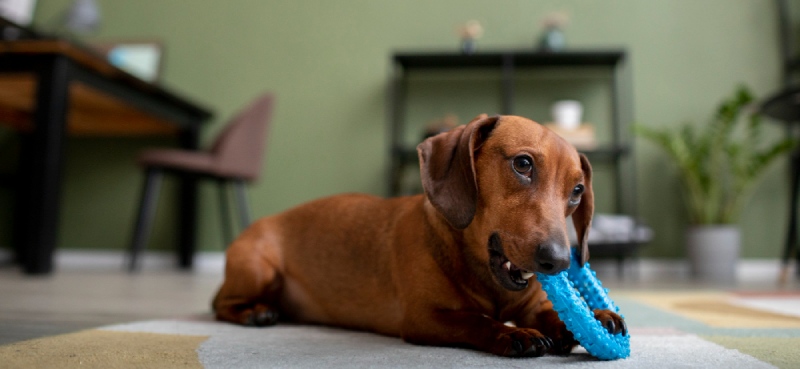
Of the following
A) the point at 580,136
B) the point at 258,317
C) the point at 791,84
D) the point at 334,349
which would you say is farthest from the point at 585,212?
the point at 791,84

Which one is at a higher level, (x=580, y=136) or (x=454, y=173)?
(x=580, y=136)

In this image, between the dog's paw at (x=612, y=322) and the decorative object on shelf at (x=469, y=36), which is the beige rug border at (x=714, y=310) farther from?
the decorative object on shelf at (x=469, y=36)

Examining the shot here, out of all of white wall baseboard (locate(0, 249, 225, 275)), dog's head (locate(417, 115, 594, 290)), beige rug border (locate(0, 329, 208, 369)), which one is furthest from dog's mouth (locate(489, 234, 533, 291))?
white wall baseboard (locate(0, 249, 225, 275))

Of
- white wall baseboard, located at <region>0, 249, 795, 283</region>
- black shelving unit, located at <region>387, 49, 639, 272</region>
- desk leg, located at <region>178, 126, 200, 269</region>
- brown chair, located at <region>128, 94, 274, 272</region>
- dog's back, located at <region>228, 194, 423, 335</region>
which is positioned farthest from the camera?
desk leg, located at <region>178, 126, 200, 269</region>

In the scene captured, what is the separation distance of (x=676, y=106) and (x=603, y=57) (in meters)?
0.71

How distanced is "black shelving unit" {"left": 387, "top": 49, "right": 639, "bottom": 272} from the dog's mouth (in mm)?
2820

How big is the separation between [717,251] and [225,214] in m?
3.32

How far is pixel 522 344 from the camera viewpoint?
104 cm

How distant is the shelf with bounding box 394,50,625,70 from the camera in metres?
3.91

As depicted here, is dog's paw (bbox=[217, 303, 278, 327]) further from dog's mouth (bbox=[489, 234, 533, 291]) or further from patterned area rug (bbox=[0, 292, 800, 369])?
dog's mouth (bbox=[489, 234, 533, 291])

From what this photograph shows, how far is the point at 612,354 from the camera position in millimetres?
1034

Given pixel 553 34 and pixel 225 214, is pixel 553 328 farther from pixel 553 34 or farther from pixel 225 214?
pixel 225 214

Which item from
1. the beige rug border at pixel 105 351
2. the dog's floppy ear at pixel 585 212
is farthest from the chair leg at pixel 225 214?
the dog's floppy ear at pixel 585 212

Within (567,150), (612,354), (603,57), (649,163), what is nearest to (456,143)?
(567,150)
